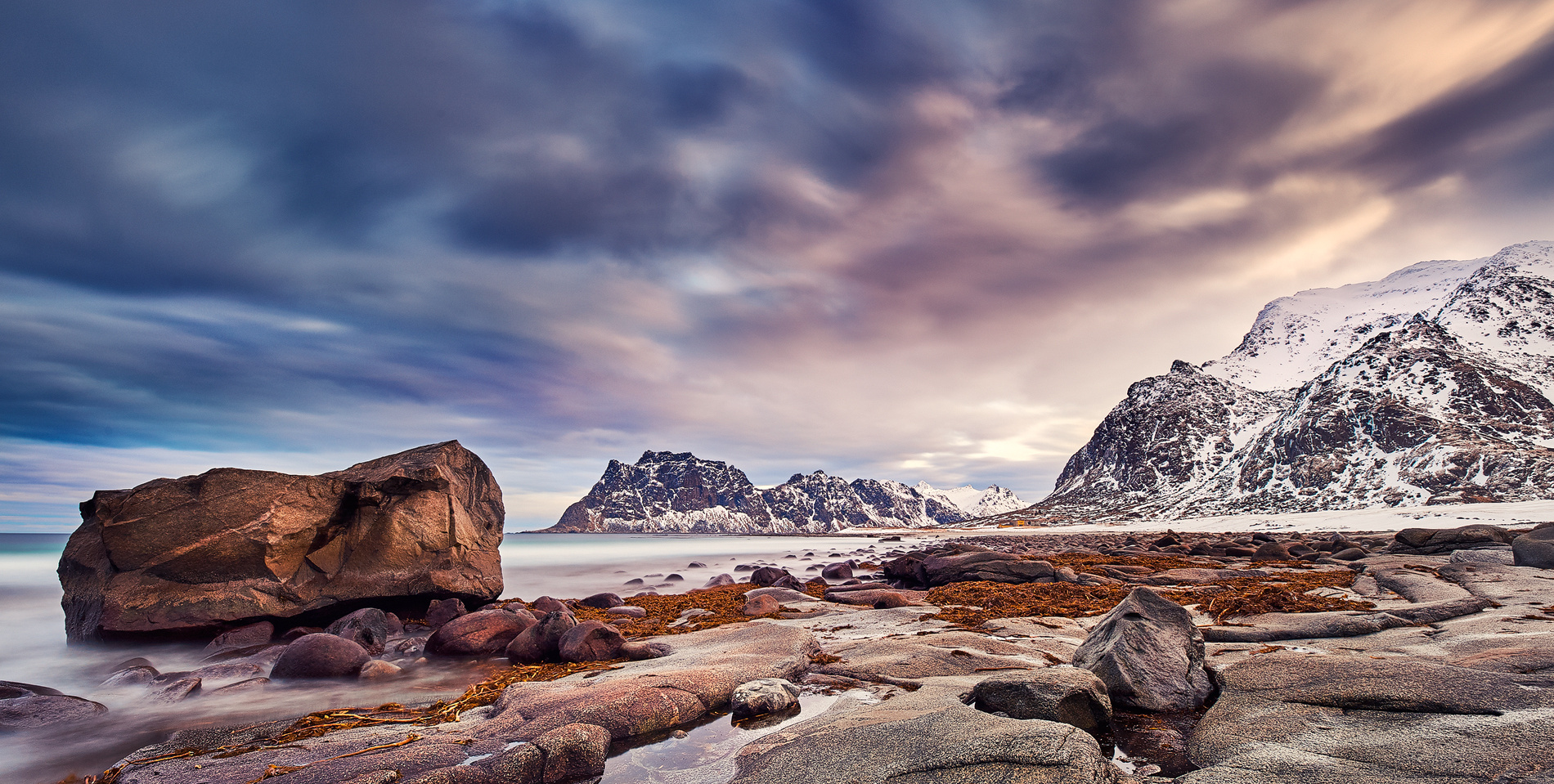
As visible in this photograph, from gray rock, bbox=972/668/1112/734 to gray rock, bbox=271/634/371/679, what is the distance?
9.99 m

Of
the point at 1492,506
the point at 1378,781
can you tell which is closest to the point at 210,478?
the point at 1378,781

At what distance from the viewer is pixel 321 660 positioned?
380 inches

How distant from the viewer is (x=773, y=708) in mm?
6391

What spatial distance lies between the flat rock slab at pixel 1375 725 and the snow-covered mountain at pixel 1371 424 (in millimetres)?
83384

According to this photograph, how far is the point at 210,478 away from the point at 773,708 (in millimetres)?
14621

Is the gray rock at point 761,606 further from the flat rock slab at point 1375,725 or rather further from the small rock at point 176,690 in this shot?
the flat rock slab at point 1375,725

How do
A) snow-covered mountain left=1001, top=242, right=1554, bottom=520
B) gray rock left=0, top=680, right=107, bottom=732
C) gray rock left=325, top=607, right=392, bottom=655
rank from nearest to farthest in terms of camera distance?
gray rock left=0, top=680, right=107, bottom=732, gray rock left=325, top=607, right=392, bottom=655, snow-covered mountain left=1001, top=242, right=1554, bottom=520

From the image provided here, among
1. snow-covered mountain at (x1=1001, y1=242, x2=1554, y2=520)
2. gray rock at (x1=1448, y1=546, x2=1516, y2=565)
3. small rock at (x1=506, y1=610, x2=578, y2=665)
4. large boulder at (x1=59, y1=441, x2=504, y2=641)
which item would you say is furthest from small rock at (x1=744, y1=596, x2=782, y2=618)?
snow-covered mountain at (x1=1001, y1=242, x2=1554, y2=520)

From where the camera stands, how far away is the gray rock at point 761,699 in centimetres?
637

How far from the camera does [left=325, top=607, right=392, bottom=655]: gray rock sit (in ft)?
38.7

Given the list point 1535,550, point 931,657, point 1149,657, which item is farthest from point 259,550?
point 1535,550

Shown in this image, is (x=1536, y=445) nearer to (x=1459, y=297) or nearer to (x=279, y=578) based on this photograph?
(x=1459, y=297)

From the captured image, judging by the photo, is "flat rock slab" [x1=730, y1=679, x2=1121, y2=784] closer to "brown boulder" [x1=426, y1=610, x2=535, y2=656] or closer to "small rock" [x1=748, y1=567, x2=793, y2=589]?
"brown boulder" [x1=426, y1=610, x2=535, y2=656]

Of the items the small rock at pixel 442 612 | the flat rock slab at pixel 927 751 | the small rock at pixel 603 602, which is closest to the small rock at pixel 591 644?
the flat rock slab at pixel 927 751
